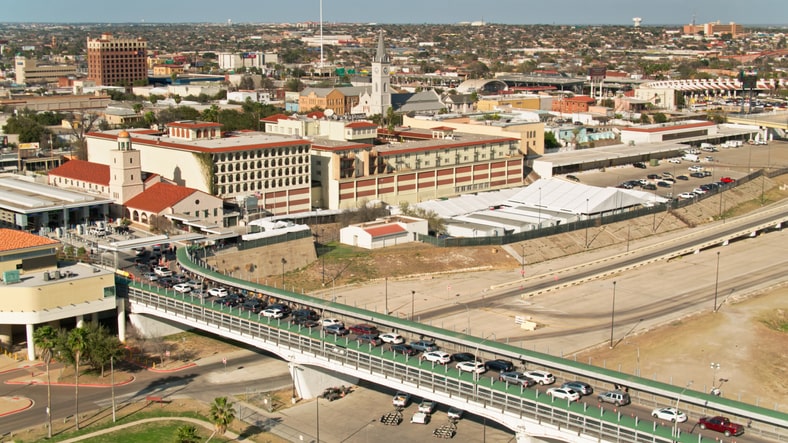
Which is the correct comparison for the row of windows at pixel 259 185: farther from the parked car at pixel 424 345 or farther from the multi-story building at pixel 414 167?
the parked car at pixel 424 345

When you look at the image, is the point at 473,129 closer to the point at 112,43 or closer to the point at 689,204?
the point at 689,204

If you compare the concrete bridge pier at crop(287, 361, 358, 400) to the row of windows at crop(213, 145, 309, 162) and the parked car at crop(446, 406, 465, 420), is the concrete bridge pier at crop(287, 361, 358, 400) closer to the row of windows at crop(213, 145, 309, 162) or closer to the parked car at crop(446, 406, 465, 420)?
the parked car at crop(446, 406, 465, 420)

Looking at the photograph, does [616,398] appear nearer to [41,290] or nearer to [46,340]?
[46,340]

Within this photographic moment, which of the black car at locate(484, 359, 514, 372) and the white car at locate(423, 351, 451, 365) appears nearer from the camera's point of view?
the black car at locate(484, 359, 514, 372)

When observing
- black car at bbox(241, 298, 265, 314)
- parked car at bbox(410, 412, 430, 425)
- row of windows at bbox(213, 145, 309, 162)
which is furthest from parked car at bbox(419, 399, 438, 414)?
row of windows at bbox(213, 145, 309, 162)

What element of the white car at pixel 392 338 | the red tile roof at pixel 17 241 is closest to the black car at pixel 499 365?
the white car at pixel 392 338

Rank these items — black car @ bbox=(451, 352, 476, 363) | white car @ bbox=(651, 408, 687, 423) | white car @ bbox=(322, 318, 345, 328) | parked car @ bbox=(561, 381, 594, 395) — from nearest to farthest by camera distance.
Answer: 1. white car @ bbox=(651, 408, 687, 423)
2. parked car @ bbox=(561, 381, 594, 395)
3. black car @ bbox=(451, 352, 476, 363)
4. white car @ bbox=(322, 318, 345, 328)

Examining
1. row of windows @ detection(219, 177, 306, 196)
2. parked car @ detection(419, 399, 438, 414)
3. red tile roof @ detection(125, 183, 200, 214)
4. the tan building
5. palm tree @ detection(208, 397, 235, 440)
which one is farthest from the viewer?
row of windows @ detection(219, 177, 306, 196)
